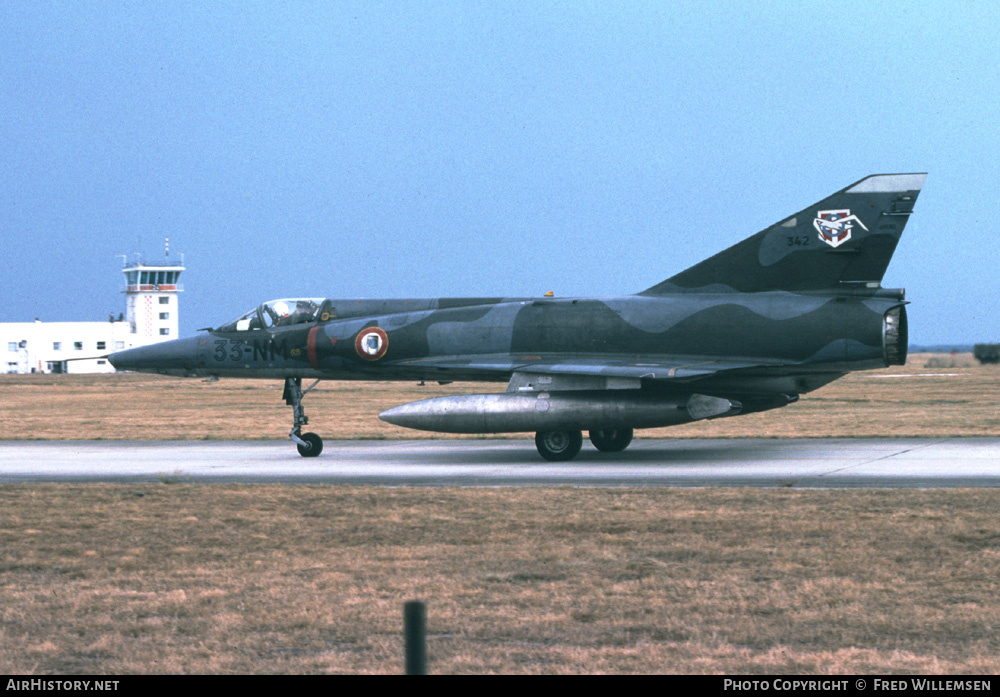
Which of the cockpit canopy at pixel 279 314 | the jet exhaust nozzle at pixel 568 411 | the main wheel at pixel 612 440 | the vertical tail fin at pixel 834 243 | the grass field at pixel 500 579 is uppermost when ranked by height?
the vertical tail fin at pixel 834 243

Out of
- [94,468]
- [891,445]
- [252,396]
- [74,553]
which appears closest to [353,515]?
[74,553]

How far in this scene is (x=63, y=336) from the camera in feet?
373

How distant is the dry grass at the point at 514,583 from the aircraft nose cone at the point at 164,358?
9.50m

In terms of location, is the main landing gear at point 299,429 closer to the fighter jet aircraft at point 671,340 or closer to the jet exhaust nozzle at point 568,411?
the fighter jet aircraft at point 671,340

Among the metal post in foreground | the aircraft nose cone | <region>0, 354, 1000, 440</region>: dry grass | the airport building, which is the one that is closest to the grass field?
the metal post in foreground

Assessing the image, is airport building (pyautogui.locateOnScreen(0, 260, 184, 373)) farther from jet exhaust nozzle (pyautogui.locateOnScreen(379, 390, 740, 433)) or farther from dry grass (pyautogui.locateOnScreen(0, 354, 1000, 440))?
jet exhaust nozzle (pyautogui.locateOnScreen(379, 390, 740, 433))

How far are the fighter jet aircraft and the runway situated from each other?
38.1 inches

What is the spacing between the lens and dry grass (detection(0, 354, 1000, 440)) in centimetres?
2788

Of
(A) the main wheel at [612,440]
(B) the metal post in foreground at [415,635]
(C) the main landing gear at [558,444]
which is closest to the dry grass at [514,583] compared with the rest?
(B) the metal post in foreground at [415,635]

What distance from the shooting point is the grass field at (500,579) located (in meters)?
6.98

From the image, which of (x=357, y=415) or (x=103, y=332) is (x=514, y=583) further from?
(x=103, y=332)
